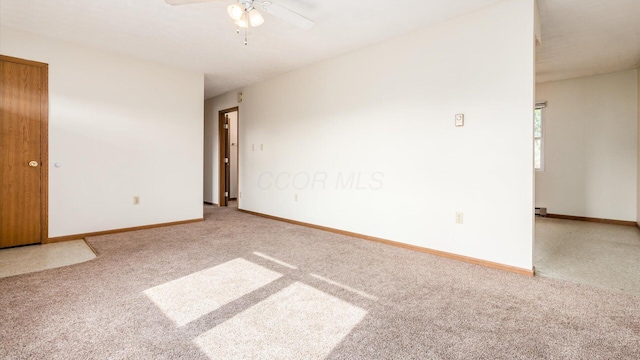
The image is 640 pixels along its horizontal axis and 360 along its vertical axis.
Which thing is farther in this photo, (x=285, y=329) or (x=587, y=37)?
(x=587, y=37)

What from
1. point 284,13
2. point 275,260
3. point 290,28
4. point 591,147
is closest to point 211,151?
point 290,28

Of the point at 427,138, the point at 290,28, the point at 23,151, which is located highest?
the point at 290,28

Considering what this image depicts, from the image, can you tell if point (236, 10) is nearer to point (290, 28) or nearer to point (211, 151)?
point (290, 28)

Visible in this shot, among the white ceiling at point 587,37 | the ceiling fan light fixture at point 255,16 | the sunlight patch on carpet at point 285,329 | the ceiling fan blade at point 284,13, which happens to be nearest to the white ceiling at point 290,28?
the white ceiling at point 587,37

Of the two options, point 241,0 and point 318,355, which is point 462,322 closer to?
point 318,355

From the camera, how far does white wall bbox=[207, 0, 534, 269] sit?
251 centimetres

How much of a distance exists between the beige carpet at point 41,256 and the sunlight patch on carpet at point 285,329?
6.96ft

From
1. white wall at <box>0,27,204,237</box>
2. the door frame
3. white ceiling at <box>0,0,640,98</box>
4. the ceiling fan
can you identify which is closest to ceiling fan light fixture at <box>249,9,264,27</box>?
the ceiling fan

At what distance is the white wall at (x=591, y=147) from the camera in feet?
14.5

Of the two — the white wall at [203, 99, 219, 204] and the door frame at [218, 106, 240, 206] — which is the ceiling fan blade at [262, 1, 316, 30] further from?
the white wall at [203, 99, 219, 204]

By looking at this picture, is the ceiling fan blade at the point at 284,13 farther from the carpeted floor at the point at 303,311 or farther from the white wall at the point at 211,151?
the white wall at the point at 211,151

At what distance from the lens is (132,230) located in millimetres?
4000

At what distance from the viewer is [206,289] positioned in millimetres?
2107

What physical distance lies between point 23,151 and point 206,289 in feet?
9.86
